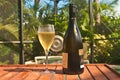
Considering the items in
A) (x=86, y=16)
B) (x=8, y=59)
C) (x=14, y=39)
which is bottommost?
(x=8, y=59)

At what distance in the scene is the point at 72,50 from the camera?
1227 mm

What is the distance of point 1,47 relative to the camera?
193 inches

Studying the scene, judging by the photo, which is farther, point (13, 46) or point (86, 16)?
point (86, 16)

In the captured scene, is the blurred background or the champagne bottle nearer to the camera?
the champagne bottle

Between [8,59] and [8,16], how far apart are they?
2.46 feet

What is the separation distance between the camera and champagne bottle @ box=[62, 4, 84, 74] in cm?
119

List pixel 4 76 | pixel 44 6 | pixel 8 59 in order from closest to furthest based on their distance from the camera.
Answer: pixel 4 76
pixel 8 59
pixel 44 6

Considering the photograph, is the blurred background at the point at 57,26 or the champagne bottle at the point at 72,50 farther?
the blurred background at the point at 57,26

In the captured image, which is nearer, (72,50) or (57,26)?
(72,50)

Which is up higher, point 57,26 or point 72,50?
point 57,26

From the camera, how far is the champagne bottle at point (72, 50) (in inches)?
47.0

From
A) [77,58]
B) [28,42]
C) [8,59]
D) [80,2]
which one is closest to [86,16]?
[80,2]

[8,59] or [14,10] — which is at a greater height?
[14,10]

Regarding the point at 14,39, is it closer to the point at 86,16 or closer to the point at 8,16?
the point at 8,16
